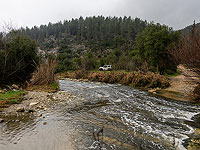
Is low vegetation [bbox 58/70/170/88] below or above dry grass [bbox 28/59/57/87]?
below

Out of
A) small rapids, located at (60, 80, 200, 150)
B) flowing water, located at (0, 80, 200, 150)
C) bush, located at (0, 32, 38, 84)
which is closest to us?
flowing water, located at (0, 80, 200, 150)

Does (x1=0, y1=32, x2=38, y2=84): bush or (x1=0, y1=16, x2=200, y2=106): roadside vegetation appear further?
(x1=0, y1=32, x2=38, y2=84): bush

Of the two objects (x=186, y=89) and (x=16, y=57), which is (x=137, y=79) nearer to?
(x=186, y=89)

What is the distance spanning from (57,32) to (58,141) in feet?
340

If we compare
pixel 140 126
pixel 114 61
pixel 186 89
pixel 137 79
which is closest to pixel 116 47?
pixel 114 61

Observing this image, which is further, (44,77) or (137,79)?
(137,79)

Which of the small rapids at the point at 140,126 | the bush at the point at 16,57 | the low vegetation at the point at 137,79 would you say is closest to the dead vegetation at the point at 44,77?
the bush at the point at 16,57

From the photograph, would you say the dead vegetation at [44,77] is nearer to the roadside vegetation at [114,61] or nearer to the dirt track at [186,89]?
the roadside vegetation at [114,61]

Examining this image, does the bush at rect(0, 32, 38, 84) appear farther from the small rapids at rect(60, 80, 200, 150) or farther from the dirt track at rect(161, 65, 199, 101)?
the dirt track at rect(161, 65, 199, 101)

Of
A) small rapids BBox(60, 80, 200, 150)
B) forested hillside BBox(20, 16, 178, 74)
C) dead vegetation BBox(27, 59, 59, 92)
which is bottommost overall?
small rapids BBox(60, 80, 200, 150)

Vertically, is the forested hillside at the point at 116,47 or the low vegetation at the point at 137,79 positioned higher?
the forested hillside at the point at 116,47

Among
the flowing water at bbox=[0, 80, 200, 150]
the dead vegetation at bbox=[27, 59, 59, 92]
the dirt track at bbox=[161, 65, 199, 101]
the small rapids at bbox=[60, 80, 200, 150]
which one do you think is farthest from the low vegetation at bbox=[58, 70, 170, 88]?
the dead vegetation at bbox=[27, 59, 59, 92]

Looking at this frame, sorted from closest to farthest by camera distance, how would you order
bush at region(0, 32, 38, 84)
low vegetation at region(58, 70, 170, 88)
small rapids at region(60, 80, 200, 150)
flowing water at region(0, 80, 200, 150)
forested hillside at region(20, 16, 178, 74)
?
flowing water at region(0, 80, 200, 150), small rapids at region(60, 80, 200, 150), bush at region(0, 32, 38, 84), low vegetation at region(58, 70, 170, 88), forested hillside at region(20, 16, 178, 74)

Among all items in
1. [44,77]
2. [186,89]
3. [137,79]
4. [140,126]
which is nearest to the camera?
[140,126]
